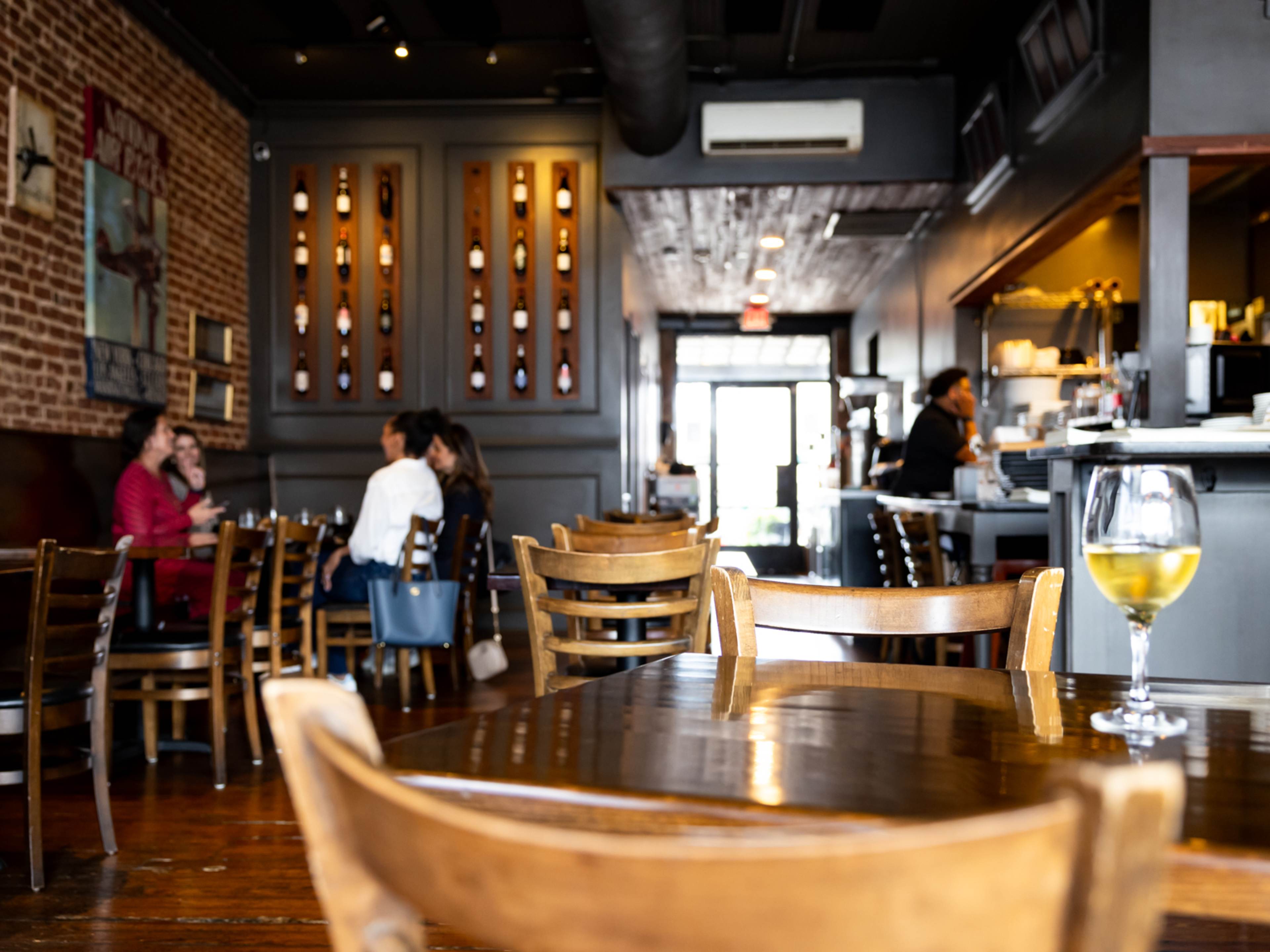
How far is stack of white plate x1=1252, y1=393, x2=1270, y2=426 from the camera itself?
305 centimetres

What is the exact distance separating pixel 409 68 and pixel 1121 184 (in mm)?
4308

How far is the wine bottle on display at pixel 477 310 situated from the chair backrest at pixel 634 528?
10.3 feet

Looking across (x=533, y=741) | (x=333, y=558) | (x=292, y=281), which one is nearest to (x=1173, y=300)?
(x=333, y=558)

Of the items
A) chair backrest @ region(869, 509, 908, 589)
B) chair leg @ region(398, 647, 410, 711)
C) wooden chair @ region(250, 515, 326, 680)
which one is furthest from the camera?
chair backrest @ region(869, 509, 908, 589)

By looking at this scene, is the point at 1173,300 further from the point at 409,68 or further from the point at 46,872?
the point at 409,68

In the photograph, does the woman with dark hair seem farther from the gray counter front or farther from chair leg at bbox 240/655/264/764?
the gray counter front

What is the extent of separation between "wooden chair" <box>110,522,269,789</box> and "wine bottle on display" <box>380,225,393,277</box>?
13.1 ft

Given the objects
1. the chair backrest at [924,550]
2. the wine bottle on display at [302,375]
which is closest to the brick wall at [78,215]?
the wine bottle on display at [302,375]

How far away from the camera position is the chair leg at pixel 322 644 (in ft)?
15.4

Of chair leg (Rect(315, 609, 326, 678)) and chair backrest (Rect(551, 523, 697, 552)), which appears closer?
chair backrest (Rect(551, 523, 697, 552))

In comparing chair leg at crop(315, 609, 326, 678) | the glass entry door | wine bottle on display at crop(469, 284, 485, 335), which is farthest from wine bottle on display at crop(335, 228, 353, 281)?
the glass entry door

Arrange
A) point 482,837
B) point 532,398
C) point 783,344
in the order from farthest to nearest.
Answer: point 783,344, point 532,398, point 482,837

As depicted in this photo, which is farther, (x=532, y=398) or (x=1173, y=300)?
(x=532, y=398)

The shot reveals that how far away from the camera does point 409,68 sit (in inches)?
263
